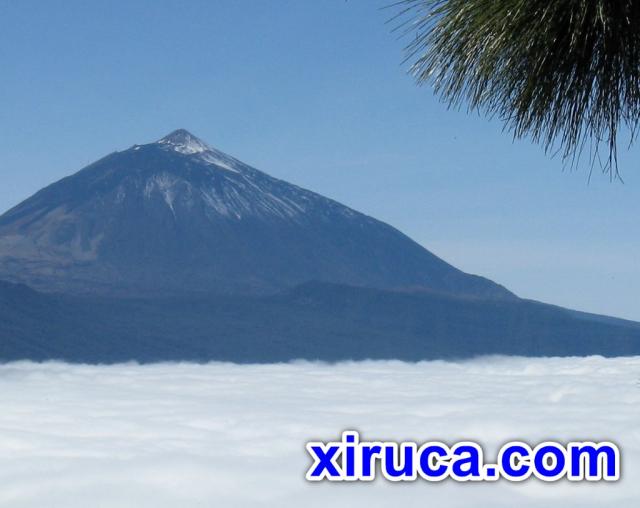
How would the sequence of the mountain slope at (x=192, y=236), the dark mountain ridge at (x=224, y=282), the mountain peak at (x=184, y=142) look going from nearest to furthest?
1. the dark mountain ridge at (x=224, y=282)
2. the mountain slope at (x=192, y=236)
3. the mountain peak at (x=184, y=142)

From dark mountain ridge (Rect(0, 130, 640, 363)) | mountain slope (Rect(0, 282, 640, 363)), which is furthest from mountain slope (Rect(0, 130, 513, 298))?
mountain slope (Rect(0, 282, 640, 363))

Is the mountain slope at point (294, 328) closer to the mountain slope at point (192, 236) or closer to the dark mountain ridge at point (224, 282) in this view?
the dark mountain ridge at point (224, 282)

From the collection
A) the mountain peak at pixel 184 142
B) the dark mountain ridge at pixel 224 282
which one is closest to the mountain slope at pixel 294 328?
the dark mountain ridge at pixel 224 282

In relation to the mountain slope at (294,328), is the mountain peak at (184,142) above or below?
above

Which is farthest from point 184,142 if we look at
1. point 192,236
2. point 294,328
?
point 294,328

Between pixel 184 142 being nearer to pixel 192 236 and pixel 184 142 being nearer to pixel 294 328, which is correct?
pixel 192 236

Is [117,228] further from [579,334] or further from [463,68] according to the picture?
[463,68]
